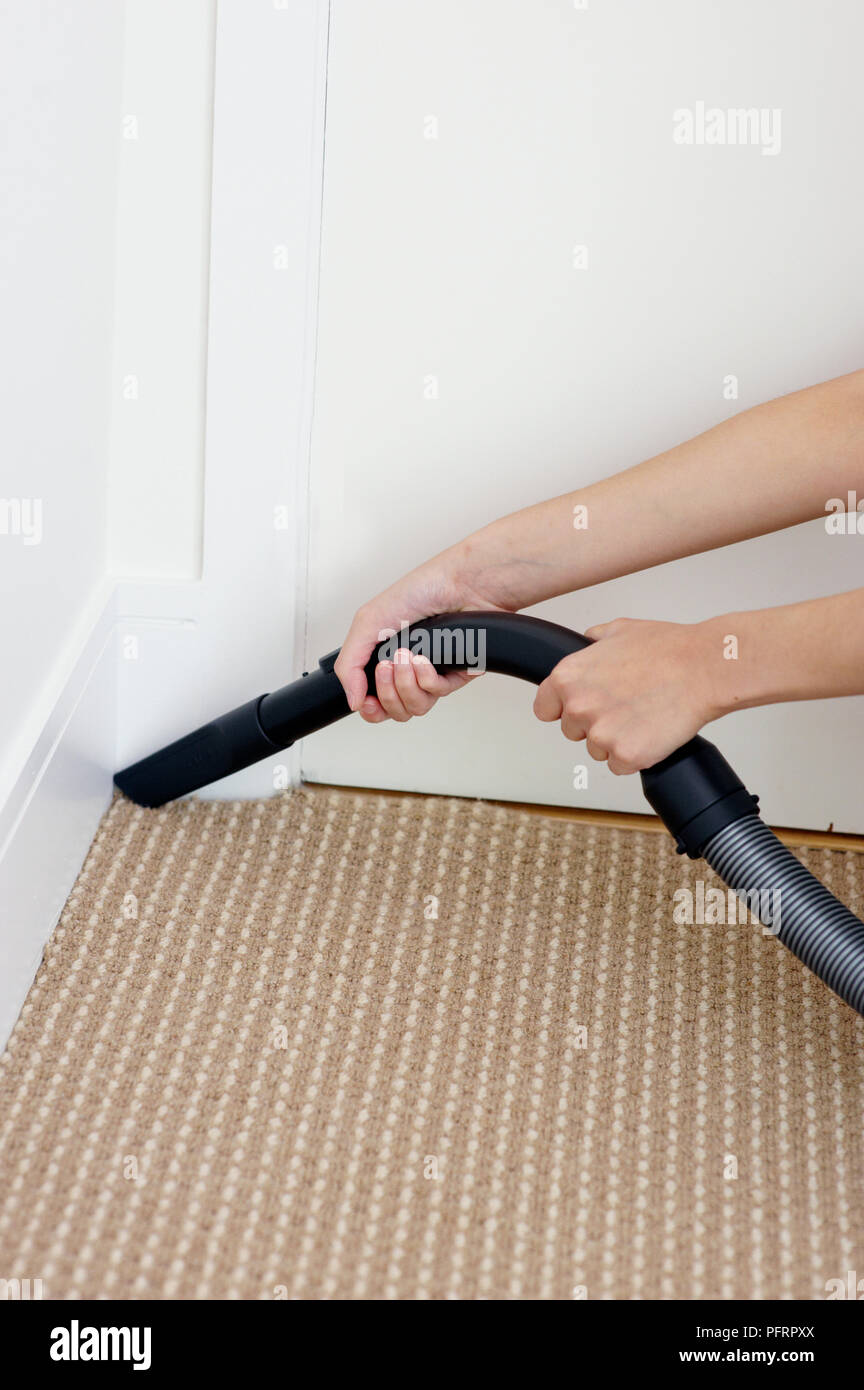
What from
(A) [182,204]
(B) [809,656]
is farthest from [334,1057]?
(A) [182,204]

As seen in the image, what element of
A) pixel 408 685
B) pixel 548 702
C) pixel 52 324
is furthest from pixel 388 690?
pixel 52 324

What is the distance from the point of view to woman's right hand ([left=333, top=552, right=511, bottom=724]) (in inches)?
41.1

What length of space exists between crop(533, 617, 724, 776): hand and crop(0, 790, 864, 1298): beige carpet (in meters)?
0.25

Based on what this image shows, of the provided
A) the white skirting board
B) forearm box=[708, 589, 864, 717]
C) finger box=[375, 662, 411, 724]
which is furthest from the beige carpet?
forearm box=[708, 589, 864, 717]

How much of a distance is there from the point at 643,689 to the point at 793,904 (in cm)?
20

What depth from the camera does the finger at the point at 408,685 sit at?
102 cm

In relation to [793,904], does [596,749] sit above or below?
above

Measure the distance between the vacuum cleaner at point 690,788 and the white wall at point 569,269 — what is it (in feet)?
0.59

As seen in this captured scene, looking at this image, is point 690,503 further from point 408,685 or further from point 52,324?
point 52,324

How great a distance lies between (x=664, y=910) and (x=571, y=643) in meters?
0.33

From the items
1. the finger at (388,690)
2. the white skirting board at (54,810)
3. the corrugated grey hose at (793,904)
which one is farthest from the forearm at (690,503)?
the white skirting board at (54,810)

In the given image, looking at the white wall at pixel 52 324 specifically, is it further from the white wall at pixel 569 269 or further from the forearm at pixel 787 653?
the forearm at pixel 787 653

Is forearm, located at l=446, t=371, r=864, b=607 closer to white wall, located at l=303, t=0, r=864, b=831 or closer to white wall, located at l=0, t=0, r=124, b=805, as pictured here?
white wall, located at l=303, t=0, r=864, b=831

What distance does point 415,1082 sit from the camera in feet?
2.98
